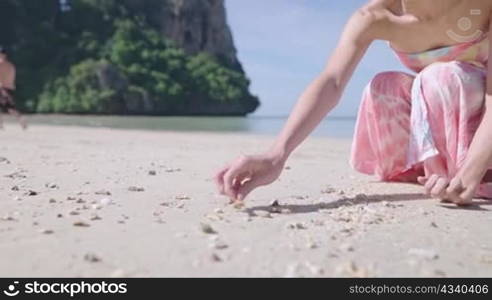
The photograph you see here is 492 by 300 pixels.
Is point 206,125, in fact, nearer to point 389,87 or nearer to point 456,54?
point 389,87

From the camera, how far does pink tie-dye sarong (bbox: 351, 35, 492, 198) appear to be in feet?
6.95

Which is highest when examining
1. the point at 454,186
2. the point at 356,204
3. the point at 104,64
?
the point at 454,186

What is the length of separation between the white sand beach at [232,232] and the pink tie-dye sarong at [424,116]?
0.48 feet

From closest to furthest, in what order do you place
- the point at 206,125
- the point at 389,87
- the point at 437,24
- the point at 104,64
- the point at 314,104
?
the point at 314,104 → the point at 437,24 → the point at 389,87 → the point at 206,125 → the point at 104,64

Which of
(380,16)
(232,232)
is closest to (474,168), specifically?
(380,16)

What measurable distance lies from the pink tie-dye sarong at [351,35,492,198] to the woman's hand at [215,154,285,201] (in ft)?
2.46

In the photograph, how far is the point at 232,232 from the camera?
1439 mm

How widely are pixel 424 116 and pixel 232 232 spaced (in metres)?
1.10

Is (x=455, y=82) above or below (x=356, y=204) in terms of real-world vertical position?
above

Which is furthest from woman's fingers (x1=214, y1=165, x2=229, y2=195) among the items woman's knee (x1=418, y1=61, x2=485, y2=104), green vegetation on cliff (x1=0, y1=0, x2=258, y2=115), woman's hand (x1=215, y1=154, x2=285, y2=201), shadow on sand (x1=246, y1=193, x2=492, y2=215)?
green vegetation on cliff (x1=0, y1=0, x2=258, y2=115)

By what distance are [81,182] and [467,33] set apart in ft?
5.55

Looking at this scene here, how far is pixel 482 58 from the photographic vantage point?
7.13 ft

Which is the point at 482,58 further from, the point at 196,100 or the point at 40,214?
the point at 196,100

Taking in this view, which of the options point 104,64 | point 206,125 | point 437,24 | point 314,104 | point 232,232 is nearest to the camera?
point 232,232
